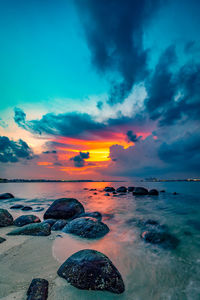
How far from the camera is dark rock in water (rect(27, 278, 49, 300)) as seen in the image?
2.42 m

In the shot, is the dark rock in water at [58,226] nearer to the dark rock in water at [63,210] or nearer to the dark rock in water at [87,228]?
the dark rock in water at [87,228]

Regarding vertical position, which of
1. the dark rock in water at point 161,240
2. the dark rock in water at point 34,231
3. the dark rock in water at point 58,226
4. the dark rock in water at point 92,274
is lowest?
the dark rock in water at point 161,240

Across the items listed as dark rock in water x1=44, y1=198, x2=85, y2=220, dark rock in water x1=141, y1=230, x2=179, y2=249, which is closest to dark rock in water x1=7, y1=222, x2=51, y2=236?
dark rock in water x1=44, y1=198, x2=85, y2=220

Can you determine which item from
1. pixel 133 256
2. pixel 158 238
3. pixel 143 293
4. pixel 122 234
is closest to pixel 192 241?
pixel 158 238

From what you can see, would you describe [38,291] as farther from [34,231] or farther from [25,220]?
[25,220]

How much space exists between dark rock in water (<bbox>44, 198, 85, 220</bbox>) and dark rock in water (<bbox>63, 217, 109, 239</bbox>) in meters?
3.05

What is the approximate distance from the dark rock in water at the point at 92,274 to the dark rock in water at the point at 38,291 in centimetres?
58

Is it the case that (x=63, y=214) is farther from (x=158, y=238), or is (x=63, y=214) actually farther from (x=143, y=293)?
(x=143, y=293)

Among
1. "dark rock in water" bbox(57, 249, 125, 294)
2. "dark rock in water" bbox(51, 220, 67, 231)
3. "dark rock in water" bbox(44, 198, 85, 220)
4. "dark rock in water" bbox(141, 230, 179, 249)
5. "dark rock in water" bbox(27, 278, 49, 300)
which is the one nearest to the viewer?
"dark rock in water" bbox(27, 278, 49, 300)

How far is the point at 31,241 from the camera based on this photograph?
512cm

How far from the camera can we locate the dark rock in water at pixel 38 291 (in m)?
2.42

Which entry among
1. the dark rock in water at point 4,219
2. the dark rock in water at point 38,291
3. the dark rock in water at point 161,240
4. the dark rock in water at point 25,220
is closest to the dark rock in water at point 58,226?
the dark rock in water at point 25,220

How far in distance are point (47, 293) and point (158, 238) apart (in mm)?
4924

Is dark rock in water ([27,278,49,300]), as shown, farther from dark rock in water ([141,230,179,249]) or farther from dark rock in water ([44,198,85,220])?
dark rock in water ([44,198,85,220])
